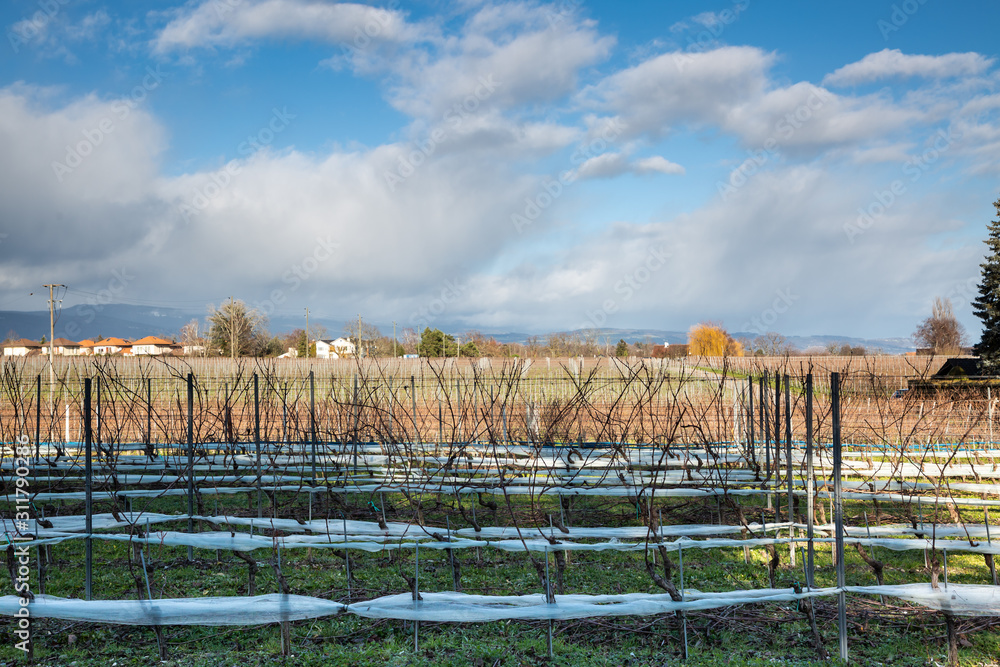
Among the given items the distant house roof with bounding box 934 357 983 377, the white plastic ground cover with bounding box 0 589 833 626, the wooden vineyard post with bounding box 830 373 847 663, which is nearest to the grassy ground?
the wooden vineyard post with bounding box 830 373 847 663

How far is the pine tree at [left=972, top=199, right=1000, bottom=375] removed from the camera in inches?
859

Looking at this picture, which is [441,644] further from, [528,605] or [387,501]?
[387,501]

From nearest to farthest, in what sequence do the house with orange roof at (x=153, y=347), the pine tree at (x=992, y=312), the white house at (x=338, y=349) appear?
the pine tree at (x=992, y=312) → the white house at (x=338, y=349) → the house with orange roof at (x=153, y=347)

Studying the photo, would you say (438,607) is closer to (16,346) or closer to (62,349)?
(62,349)

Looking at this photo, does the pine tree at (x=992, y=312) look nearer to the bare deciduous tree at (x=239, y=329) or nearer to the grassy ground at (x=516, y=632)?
the grassy ground at (x=516, y=632)

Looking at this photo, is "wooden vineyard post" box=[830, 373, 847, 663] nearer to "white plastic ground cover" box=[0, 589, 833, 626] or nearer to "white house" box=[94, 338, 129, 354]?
"white plastic ground cover" box=[0, 589, 833, 626]

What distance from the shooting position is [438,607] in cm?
412

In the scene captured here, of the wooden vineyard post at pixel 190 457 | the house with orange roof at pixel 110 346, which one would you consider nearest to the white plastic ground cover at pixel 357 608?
the wooden vineyard post at pixel 190 457

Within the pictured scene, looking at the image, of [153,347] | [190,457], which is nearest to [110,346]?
[153,347]

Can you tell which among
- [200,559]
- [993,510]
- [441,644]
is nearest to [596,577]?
[441,644]

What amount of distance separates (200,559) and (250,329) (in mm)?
39650

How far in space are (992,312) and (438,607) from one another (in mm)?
26677

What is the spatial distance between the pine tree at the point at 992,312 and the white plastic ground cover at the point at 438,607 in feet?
71.3

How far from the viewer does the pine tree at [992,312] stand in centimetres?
2181
